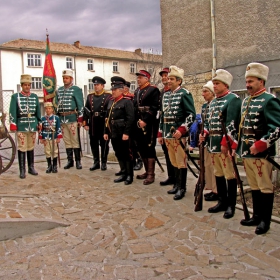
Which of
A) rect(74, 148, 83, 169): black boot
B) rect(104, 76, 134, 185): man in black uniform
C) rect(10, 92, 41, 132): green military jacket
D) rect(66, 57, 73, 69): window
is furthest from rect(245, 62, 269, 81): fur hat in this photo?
rect(66, 57, 73, 69): window

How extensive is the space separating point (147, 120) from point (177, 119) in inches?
42.3

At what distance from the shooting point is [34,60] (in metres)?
34.3

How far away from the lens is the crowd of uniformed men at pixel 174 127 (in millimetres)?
4077

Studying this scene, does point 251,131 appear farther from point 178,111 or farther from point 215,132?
point 178,111

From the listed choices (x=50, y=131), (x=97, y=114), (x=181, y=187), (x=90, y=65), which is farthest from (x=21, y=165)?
(x=90, y=65)

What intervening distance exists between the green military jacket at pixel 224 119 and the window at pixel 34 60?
3216 cm

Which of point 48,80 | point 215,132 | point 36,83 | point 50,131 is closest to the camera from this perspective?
point 215,132

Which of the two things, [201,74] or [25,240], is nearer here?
[25,240]

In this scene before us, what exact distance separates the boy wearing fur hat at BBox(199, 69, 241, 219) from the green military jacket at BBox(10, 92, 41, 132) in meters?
3.95

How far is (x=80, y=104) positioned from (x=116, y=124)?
61.4 inches

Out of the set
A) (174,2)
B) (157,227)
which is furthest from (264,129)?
(174,2)

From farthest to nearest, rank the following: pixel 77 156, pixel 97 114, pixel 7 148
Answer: pixel 77 156 → pixel 97 114 → pixel 7 148

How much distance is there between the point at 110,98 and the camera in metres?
7.60

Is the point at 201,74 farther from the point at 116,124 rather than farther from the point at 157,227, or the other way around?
the point at 157,227
